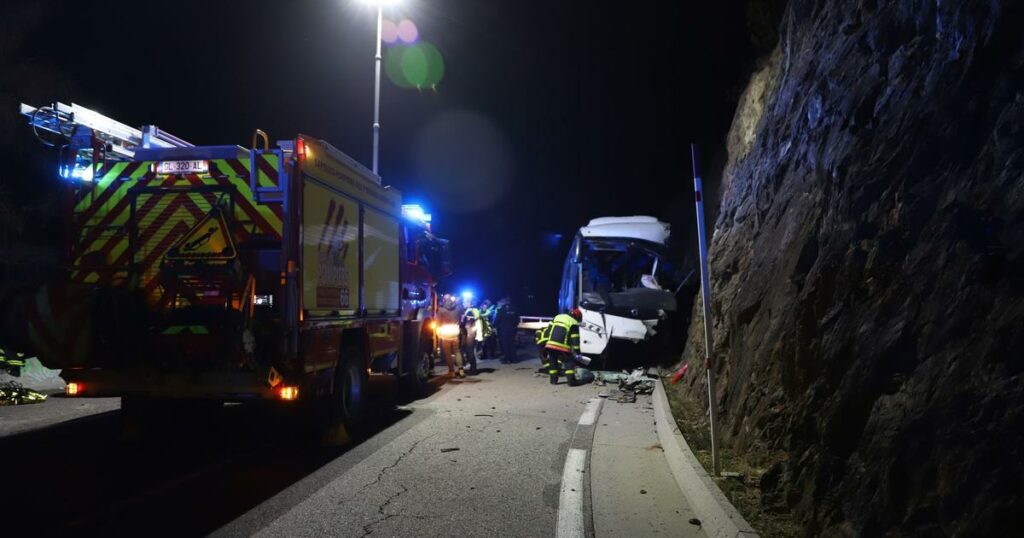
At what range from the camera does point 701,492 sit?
15.1ft

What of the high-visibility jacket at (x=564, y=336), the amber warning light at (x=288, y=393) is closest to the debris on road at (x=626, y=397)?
the high-visibility jacket at (x=564, y=336)

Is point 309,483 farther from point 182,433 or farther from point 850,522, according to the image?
point 850,522

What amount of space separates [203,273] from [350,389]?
7.60 feet

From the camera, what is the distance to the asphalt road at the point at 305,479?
4.36 m

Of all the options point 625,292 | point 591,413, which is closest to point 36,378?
point 591,413

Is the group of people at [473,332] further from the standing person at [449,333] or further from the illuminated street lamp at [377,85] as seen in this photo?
the illuminated street lamp at [377,85]

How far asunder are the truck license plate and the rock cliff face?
620cm

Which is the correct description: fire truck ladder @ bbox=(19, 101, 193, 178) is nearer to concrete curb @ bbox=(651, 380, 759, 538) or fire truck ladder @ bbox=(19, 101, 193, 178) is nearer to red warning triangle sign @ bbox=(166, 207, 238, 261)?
red warning triangle sign @ bbox=(166, 207, 238, 261)

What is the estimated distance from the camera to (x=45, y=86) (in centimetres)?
1322

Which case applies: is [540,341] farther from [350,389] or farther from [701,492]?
[701,492]

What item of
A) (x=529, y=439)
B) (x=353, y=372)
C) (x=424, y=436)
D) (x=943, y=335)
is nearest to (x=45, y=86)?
(x=353, y=372)

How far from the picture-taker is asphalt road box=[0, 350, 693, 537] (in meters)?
4.36

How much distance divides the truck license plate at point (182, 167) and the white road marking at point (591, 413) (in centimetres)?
566

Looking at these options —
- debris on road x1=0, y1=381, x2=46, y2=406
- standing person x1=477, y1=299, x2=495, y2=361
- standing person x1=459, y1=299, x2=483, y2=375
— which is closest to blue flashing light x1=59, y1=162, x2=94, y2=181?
debris on road x1=0, y1=381, x2=46, y2=406
